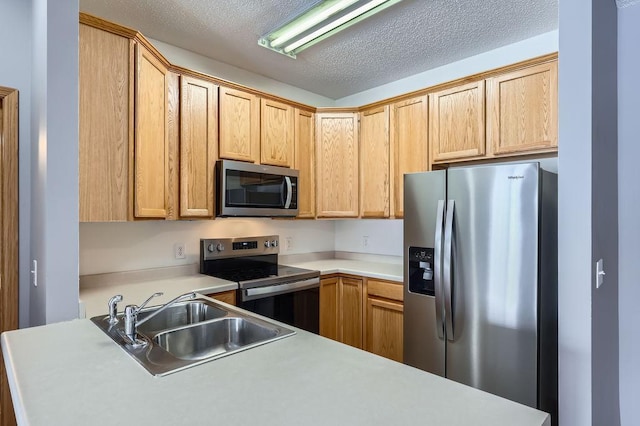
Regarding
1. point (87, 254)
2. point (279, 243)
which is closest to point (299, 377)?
point (87, 254)

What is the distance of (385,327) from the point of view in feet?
9.24

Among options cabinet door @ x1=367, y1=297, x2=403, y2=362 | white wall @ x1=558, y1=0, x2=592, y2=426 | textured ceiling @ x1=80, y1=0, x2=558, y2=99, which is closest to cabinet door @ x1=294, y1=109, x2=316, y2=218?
textured ceiling @ x1=80, y1=0, x2=558, y2=99

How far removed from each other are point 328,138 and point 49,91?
2.32m

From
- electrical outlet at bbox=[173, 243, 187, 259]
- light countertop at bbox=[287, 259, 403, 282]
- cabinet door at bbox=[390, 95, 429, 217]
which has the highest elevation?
cabinet door at bbox=[390, 95, 429, 217]

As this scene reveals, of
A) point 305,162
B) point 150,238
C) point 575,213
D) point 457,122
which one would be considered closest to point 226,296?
point 150,238

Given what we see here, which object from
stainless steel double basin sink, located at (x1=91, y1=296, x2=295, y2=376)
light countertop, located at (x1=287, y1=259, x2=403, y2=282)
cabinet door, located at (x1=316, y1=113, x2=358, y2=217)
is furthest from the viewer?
cabinet door, located at (x1=316, y1=113, x2=358, y2=217)

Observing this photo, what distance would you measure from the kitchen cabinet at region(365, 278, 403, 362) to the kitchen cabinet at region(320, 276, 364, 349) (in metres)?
0.09

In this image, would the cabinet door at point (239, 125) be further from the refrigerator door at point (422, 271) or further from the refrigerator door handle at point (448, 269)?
the refrigerator door handle at point (448, 269)

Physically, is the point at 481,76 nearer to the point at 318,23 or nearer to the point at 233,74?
the point at 318,23

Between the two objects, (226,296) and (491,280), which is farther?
(226,296)

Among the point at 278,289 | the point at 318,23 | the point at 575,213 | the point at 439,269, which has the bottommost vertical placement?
the point at 278,289

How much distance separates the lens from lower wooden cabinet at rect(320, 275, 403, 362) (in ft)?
9.04

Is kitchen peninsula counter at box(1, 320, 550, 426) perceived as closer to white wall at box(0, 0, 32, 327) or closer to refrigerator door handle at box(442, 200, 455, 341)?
→ refrigerator door handle at box(442, 200, 455, 341)
